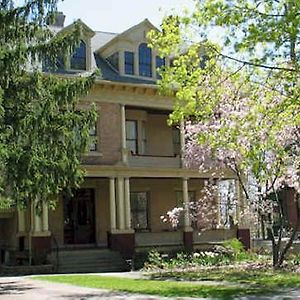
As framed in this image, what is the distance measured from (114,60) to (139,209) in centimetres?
791

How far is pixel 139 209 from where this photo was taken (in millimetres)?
33781

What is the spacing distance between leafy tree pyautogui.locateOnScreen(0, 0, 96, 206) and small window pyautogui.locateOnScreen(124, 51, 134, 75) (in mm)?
11857

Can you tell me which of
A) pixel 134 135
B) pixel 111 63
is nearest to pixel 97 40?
pixel 111 63

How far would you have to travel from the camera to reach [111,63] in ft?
105

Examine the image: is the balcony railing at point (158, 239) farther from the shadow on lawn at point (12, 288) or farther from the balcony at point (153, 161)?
the shadow on lawn at point (12, 288)

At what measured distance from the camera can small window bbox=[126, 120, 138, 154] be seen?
107 ft

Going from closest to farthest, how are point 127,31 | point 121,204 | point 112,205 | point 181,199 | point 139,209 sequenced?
point 112,205
point 121,204
point 127,31
point 139,209
point 181,199

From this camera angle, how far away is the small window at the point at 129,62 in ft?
104

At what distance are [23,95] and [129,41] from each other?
13.9m

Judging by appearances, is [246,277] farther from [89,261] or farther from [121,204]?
[121,204]

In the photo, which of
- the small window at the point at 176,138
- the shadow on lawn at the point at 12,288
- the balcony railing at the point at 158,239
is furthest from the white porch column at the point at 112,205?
the shadow on lawn at the point at 12,288

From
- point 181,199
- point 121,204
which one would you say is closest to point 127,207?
point 121,204

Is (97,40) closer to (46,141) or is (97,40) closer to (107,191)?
(107,191)

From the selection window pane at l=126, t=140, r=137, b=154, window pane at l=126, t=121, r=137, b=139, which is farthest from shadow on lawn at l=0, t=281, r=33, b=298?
window pane at l=126, t=121, r=137, b=139
